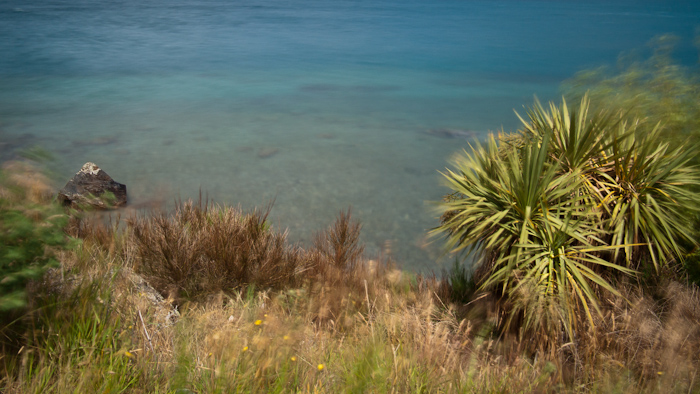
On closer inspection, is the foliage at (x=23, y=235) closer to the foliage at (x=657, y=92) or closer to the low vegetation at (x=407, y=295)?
the low vegetation at (x=407, y=295)

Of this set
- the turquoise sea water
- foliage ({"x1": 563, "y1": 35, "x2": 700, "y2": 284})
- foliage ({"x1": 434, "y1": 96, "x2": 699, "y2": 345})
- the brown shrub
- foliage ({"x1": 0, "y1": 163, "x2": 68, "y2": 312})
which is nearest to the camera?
foliage ({"x1": 0, "y1": 163, "x2": 68, "y2": 312})

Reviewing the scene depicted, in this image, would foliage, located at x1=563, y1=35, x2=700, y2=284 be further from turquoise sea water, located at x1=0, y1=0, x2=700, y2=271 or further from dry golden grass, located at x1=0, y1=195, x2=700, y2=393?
turquoise sea water, located at x1=0, y1=0, x2=700, y2=271

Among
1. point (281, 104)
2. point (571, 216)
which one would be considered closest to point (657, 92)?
point (571, 216)

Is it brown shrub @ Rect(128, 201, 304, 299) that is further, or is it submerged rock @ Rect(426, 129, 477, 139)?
submerged rock @ Rect(426, 129, 477, 139)

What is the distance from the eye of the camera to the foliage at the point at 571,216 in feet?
11.5

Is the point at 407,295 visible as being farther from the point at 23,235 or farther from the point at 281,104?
the point at 281,104

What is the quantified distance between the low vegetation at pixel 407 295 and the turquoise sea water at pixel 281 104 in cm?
115

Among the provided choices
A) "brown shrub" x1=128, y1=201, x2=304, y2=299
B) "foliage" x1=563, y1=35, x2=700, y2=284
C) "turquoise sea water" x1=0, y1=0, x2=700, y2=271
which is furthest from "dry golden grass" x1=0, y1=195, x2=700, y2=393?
"turquoise sea water" x1=0, y1=0, x2=700, y2=271

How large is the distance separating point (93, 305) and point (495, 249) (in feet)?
9.38

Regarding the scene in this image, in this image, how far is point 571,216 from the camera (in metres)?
3.70

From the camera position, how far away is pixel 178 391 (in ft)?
7.90

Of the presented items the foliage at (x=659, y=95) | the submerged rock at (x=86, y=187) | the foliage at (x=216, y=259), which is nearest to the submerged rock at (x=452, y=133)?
the foliage at (x=659, y=95)

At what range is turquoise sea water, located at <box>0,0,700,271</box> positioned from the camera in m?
9.46

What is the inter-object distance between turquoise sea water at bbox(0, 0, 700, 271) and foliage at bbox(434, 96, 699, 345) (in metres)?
2.90
